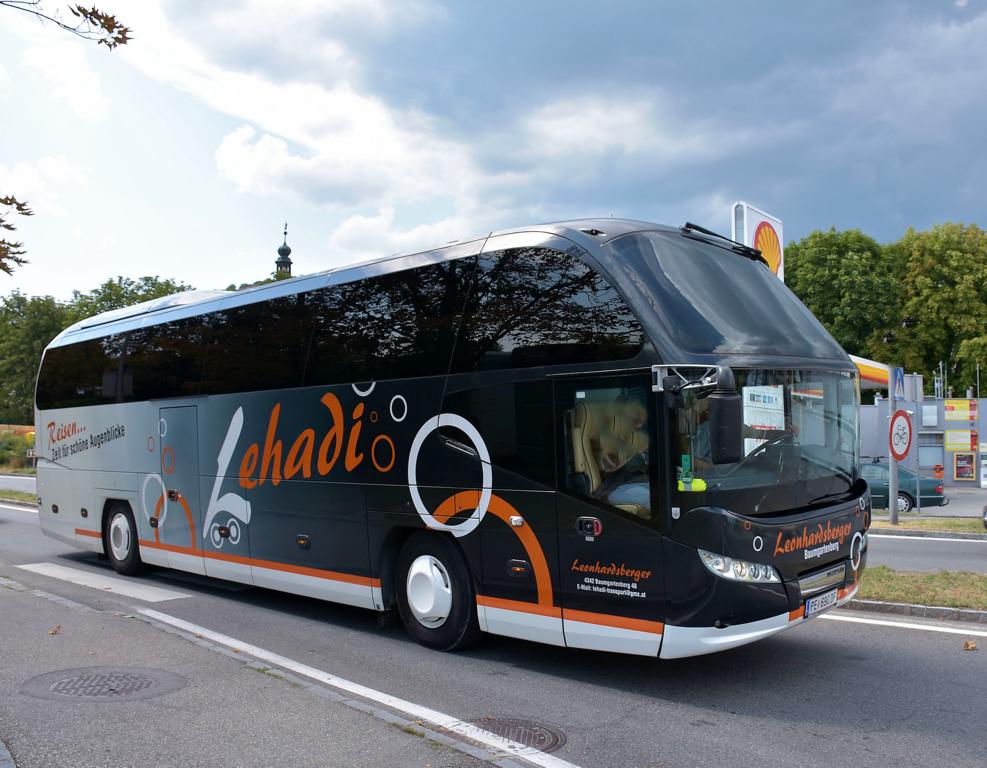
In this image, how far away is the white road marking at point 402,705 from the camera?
502 cm

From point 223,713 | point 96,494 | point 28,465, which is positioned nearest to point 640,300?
point 223,713

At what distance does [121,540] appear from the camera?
41.1 ft

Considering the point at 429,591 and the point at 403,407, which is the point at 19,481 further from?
the point at 429,591

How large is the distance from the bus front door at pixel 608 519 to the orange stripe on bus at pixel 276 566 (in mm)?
2431

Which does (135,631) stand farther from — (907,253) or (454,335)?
(907,253)

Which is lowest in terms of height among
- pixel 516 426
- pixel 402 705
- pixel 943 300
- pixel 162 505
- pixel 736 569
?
pixel 402 705

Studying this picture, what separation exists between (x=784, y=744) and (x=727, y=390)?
6.97 ft

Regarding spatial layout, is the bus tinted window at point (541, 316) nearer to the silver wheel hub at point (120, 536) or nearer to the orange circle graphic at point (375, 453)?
the orange circle graphic at point (375, 453)

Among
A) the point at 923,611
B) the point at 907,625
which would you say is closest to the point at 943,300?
the point at 923,611

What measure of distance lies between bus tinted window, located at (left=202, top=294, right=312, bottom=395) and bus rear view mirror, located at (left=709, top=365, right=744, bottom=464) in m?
4.73

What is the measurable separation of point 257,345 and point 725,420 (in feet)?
19.2

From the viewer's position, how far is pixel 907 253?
50094 millimetres

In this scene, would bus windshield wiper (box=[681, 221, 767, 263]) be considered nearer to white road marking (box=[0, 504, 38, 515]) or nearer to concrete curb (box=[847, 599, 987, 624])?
concrete curb (box=[847, 599, 987, 624])

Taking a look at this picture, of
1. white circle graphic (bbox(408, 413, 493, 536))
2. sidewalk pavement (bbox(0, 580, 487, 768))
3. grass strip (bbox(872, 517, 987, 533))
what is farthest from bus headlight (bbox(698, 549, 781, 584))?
grass strip (bbox(872, 517, 987, 533))
